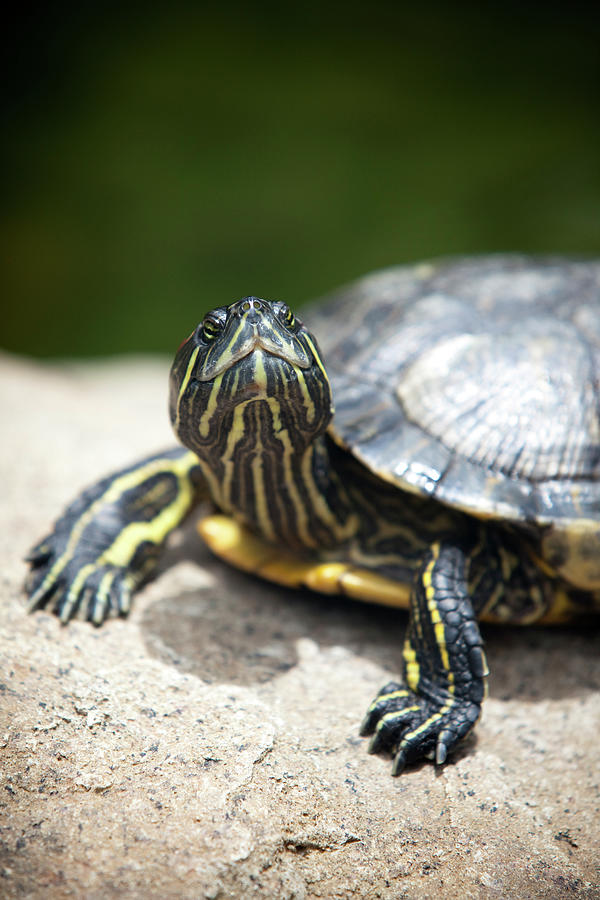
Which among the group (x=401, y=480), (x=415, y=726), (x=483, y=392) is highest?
(x=483, y=392)

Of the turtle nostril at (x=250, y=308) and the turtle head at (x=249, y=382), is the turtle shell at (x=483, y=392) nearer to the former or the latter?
the turtle head at (x=249, y=382)

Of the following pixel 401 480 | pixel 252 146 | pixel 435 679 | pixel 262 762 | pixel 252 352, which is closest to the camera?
pixel 262 762

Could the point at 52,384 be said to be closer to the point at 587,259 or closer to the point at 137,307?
the point at 587,259

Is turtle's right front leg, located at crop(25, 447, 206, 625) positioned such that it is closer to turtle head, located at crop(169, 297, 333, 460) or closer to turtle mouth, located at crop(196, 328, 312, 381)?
turtle head, located at crop(169, 297, 333, 460)

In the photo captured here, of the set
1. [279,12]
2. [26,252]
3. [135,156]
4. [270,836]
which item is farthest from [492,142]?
[270,836]

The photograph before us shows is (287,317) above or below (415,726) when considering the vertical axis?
above

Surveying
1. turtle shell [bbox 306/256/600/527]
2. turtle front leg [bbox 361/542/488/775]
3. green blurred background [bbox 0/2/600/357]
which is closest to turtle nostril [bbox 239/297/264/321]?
turtle shell [bbox 306/256/600/527]

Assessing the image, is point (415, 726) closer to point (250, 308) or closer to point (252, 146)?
point (250, 308)

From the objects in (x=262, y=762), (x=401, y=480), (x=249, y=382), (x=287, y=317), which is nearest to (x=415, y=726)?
(x=262, y=762)
